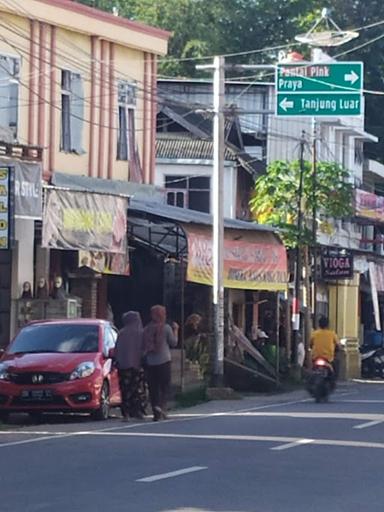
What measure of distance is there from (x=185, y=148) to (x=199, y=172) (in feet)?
3.16

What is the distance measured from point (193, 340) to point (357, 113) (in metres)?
7.40

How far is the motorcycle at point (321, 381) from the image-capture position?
30078 millimetres

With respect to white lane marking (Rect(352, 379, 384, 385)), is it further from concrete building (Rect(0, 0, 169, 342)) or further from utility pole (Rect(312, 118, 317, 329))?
concrete building (Rect(0, 0, 169, 342))

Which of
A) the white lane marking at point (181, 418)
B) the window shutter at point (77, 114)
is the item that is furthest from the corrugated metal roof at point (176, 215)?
the white lane marking at point (181, 418)

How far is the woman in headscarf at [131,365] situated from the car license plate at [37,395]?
48.0 inches

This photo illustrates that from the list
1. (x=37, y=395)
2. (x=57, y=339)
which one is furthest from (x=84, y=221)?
(x=37, y=395)

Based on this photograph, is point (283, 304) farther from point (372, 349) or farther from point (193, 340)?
point (193, 340)

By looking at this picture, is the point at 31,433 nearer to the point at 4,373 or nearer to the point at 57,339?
the point at 4,373

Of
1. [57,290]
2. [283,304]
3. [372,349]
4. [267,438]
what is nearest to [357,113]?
[57,290]

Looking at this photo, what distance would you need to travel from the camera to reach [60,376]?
23391 mm

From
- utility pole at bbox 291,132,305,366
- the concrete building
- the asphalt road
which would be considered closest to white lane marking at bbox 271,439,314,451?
the asphalt road

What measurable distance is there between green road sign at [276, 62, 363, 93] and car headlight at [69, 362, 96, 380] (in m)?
8.92

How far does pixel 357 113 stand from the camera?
100ft

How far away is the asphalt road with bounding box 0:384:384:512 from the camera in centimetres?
1340
